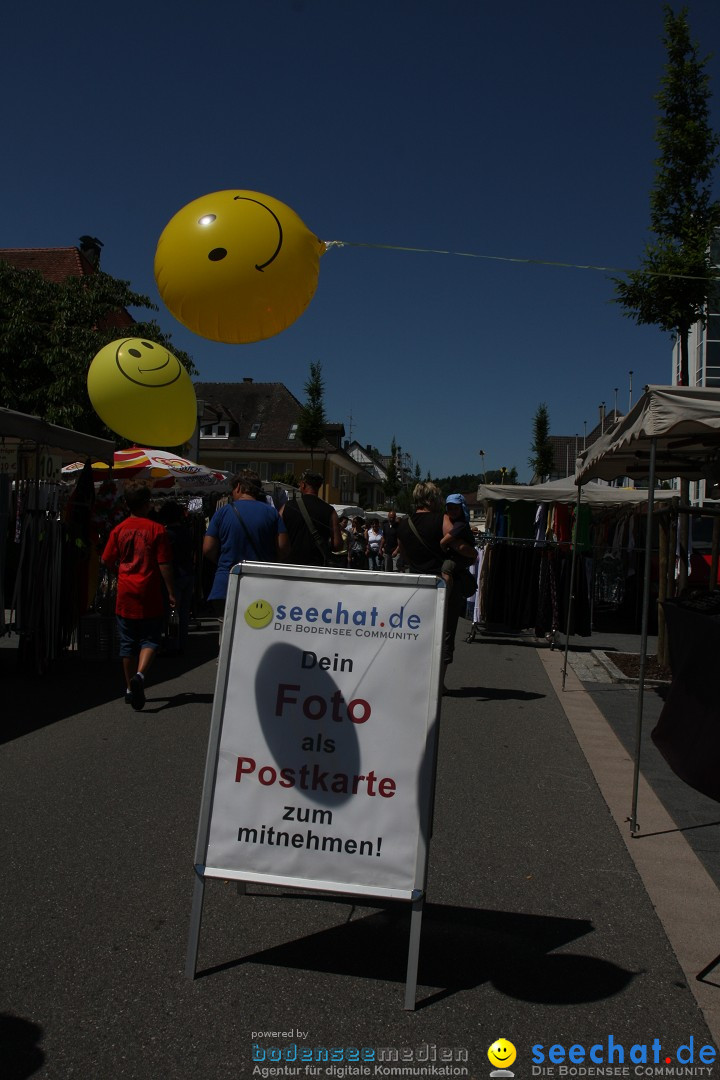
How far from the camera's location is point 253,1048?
110 inches

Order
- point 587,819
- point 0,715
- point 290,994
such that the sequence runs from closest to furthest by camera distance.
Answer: point 290,994 → point 587,819 → point 0,715

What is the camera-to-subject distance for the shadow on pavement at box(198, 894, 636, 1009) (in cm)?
319

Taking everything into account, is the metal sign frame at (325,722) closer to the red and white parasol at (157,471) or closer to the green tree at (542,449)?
the red and white parasol at (157,471)

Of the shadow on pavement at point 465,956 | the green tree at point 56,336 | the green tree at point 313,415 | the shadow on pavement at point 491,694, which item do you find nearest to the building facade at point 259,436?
the green tree at point 313,415

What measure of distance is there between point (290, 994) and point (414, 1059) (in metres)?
0.52

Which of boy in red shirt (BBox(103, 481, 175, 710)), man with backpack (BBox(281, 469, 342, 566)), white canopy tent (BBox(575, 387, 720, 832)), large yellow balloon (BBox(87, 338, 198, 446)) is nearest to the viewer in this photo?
white canopy tent (BBox(575, 387, 720, 832))

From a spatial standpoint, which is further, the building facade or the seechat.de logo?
the building facade

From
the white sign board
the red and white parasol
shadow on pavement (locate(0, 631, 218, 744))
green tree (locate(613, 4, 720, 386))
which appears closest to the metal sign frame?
the white sign board

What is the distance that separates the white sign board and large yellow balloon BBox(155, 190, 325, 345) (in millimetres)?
2110

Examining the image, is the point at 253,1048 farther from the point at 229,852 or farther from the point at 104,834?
the point at 104,834

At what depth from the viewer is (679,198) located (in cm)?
1591

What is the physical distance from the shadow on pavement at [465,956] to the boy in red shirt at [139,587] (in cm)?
432

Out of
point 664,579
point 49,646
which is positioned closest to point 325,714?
point 49,646

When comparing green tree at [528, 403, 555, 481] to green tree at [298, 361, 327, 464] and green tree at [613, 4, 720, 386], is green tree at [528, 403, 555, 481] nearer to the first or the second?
green tree at [298, 361, 327, 464]
